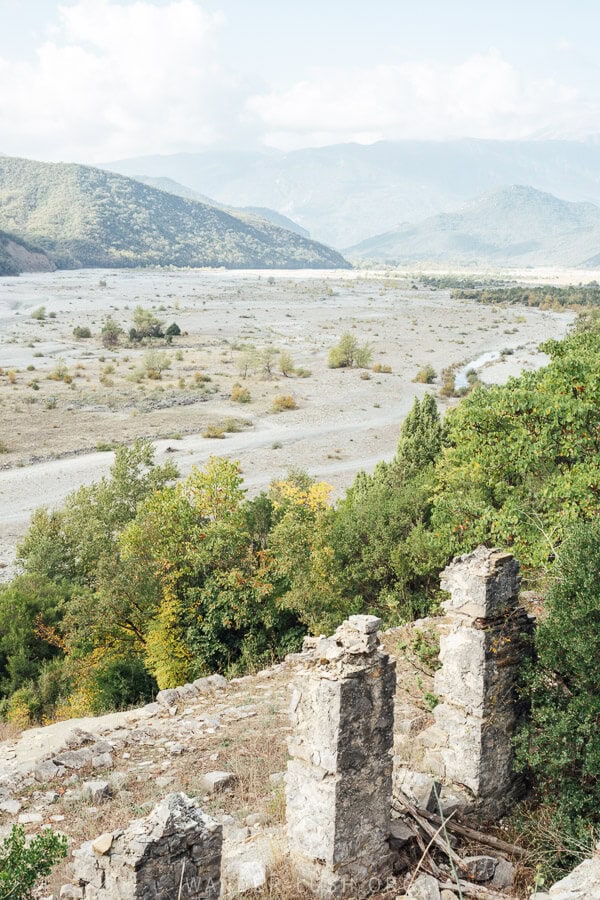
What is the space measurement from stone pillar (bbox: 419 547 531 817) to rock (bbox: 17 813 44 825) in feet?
20.0

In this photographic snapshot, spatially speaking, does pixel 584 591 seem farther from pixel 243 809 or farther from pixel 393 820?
pixel 243 809

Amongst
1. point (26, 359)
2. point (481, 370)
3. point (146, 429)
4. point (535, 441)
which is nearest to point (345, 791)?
point (535, 441)

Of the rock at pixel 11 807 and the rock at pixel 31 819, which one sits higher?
the rock at pixel 31 819

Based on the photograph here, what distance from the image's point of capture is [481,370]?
237 ft

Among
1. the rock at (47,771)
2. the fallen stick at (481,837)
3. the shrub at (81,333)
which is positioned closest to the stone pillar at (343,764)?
the fallen stick at (481,837)

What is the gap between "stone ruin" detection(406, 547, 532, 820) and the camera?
1062 cm

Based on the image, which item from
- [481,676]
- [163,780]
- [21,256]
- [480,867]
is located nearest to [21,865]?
[480,867]

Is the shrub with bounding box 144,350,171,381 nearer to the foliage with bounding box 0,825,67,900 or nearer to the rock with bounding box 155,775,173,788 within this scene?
the rock with bounding box 155,775,173,788

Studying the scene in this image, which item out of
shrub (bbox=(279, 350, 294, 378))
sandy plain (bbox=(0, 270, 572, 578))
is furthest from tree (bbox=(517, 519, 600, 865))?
shrub (bbox=(279, 350, 294, 378))

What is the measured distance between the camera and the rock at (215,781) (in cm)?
1252

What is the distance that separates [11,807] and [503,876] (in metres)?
7.92

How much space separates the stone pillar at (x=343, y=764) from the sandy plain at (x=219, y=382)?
2598 cm

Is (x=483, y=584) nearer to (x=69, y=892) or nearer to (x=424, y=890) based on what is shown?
(x=424, y=890)

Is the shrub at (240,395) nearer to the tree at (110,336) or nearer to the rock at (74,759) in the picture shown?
the tree at (110,336)
